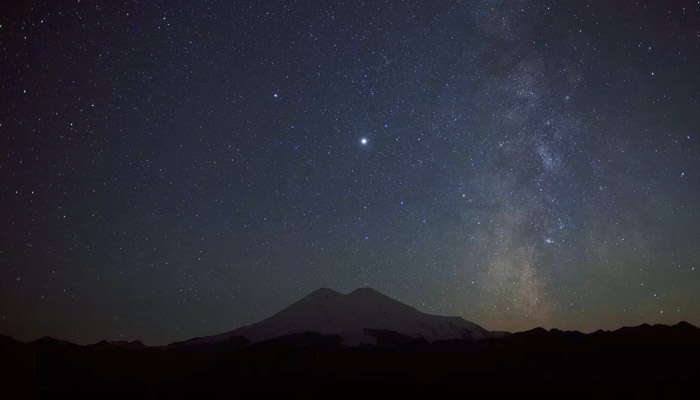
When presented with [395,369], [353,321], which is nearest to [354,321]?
[353,321]

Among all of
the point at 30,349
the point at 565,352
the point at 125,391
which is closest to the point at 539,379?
the point at 565,352

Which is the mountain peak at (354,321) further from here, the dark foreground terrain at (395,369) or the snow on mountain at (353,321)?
the dark foreground terrain at (395,369)

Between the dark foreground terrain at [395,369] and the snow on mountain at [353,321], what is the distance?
22.0m

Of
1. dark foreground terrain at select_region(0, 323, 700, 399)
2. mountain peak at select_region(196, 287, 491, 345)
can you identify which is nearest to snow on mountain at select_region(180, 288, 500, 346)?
mountain peak at select_region(196, 287, 491, 345)

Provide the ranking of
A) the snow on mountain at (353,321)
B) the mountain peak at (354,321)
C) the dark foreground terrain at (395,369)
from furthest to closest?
the mountain peak at (354,321)
the snow on mountain at (353,321)
the dark foreground terrain at (395,369)

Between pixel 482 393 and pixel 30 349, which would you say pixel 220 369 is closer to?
pixel 30 349

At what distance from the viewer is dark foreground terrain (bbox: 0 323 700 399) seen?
37.9m

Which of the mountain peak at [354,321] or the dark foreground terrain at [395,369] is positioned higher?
the mountain peak at [354,321]

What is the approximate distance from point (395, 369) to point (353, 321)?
1561 inches

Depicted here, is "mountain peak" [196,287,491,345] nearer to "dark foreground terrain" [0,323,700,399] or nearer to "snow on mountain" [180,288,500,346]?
"snow on mountain" [180,288,500,346]

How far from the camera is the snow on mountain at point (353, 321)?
80.2m

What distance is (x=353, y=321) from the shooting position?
85.6 meters

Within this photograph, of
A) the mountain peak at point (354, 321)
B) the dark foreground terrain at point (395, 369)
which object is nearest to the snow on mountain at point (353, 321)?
the mountain peak at point (354, 321)

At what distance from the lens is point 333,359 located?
53406 mm
